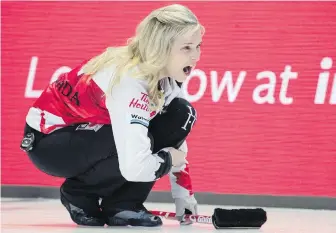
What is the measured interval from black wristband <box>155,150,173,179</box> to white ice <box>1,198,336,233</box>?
0.62 ft

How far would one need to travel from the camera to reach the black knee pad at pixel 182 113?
266 centimetres

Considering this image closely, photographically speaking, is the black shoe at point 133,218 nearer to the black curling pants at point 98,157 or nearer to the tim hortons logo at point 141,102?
the black curling pants at point 98,157

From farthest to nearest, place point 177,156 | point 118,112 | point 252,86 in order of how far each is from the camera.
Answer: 1. point 252,86
2. point 177,156
3. point 118,112

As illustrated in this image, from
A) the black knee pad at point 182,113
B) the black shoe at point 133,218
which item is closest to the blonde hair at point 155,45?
the black knee pad at point 182,113

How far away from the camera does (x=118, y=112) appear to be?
2.45 meters

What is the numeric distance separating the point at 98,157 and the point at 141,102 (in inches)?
11.0

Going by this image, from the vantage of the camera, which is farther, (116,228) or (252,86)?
(252,86)

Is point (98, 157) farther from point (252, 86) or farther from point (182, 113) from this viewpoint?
point (252, 86)

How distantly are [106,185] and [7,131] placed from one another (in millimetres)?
1386

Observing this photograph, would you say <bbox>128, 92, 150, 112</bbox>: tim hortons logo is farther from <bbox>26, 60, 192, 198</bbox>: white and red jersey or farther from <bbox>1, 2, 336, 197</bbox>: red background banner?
<bbox>1, 2, 336, 197</bbox>: red background banner

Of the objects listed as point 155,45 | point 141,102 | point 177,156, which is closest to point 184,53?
point 155,45

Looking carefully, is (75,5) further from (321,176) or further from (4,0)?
(321,176)

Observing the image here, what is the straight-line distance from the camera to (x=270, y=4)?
11.9 feet

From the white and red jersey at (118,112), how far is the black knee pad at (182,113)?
0.02 meters
